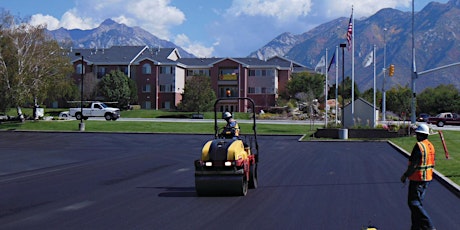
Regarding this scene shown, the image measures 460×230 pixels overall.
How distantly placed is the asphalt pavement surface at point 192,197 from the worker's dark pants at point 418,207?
821 mm

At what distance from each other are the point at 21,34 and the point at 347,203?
154 ft

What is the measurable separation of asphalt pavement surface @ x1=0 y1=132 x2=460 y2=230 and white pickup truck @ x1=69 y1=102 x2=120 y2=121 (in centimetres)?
3640

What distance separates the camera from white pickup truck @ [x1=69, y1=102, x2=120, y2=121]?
2314 inches

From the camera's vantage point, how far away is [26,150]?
89.5 ft

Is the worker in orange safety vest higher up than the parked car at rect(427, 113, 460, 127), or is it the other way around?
the parked car at rect(427, 113, 460, 127)

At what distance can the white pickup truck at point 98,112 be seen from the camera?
58781 mm

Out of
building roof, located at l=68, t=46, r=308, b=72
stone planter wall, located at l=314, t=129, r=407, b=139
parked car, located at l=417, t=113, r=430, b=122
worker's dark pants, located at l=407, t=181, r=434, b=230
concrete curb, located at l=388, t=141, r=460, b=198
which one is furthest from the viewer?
building roof, located at l=68, t=46, r=308, b=72

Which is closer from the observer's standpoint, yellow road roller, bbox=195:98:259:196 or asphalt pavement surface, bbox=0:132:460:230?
asphalt pavement surface, bbox=0:132:460:230

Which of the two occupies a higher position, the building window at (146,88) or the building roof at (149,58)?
the building roof at (149,58)

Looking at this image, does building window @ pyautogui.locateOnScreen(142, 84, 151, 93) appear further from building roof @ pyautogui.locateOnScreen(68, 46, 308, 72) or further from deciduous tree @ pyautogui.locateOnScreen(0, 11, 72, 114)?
deciduous tree @ pyautogui.locateOnScreen(0, 11, 72, 114)

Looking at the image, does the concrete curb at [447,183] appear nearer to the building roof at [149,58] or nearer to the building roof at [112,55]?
the building roof at [149,58]

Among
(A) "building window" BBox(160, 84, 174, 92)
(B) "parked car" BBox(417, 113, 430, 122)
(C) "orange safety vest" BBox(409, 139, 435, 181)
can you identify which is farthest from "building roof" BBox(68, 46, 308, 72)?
(C) "orange safety vest" BBox(409, 139, 435, 181)

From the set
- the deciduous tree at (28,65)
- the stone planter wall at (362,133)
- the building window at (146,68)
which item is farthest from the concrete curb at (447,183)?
the building window at (146,68)

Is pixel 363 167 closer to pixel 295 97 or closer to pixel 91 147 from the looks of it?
pixel 91 147
